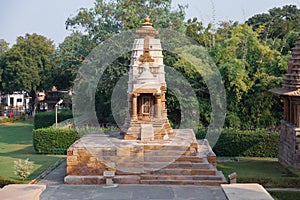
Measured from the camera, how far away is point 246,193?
5410 millimetres

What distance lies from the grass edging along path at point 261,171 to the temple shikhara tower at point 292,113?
1.99 ft

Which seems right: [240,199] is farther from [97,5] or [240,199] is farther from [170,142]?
[97,5]

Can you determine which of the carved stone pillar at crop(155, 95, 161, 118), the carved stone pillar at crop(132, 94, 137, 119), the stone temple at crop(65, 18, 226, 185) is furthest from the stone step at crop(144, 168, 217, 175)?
the carved stone pillar at crop(155, 95, 161, 118)

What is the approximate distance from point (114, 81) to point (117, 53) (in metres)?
1.98

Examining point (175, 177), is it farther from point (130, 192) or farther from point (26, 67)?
point (26, 67)

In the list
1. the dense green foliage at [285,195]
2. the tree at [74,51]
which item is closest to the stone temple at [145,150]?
the dense green foliage at [285,195]

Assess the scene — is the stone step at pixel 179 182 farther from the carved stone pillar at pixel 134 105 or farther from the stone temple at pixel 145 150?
the carved stone pillar at pixel 134 105

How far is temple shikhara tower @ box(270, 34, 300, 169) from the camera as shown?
1648 cm

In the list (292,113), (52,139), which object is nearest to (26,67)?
(52,139)

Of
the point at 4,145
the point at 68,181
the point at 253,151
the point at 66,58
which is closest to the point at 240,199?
the point at 68,181

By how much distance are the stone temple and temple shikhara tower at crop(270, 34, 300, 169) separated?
11.1 feet

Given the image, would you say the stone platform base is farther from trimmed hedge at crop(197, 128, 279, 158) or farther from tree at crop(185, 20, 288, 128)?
tree at crop(185, 20, 288, 128)

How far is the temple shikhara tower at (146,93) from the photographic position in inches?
682

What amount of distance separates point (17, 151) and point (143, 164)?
434 inches
